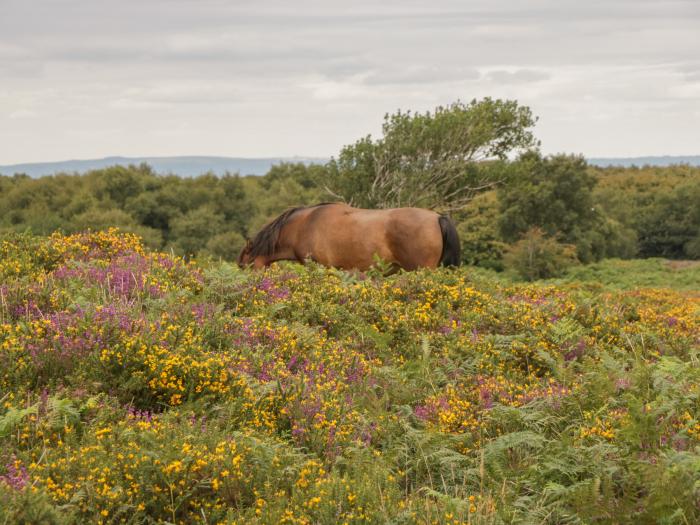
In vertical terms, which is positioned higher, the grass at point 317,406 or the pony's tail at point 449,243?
the pony's tail at point 449,243

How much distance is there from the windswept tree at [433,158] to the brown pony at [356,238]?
21639 mm

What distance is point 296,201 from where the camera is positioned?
7638cm

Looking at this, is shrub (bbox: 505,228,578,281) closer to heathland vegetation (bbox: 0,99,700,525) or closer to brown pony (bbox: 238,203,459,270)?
brown pony (bbox: 238,203,459,270)

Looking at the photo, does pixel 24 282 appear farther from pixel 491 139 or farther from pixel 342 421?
pixel 491 139

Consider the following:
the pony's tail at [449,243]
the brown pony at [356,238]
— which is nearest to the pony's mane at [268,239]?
the brown pony at [356,238]

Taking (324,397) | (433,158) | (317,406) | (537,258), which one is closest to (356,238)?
(324,397)

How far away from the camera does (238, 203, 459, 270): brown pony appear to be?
53.1 feet

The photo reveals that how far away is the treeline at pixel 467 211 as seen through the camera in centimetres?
6444

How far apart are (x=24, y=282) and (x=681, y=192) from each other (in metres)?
94.3

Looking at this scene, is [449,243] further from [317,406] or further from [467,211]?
[467,211]

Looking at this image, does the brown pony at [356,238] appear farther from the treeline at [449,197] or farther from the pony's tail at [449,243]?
the treeline at [449,197]

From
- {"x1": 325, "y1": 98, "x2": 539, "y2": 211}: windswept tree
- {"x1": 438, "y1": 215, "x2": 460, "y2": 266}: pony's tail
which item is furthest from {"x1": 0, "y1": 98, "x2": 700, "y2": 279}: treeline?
{"x1": 438, "y1": 215, "x2": 460, "y2": 266}: pony's tail

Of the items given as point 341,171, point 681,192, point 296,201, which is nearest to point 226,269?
point 341,171

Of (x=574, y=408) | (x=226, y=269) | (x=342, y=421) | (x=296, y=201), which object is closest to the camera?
(x=342, y=421)
